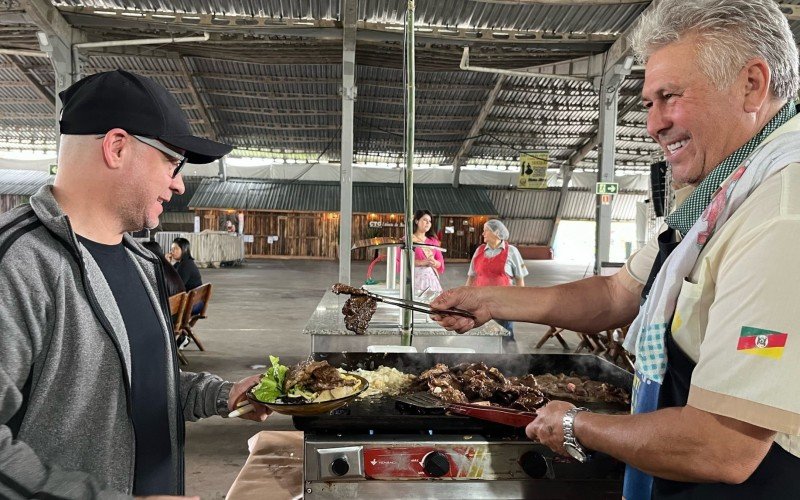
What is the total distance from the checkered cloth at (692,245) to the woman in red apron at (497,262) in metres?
5.75

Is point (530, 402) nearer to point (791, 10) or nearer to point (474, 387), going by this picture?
point (474, 387)

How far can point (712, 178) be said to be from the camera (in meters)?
1.46

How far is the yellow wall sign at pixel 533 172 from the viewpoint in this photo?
63.1ft

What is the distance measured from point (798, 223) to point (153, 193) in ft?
5.25

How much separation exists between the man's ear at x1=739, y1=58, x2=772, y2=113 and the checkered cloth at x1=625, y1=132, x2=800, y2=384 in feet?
0.38

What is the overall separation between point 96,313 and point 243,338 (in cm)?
835

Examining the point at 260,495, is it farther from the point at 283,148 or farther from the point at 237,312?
the point at 283,148

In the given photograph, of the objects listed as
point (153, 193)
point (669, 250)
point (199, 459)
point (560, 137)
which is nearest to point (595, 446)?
point (669, 250)

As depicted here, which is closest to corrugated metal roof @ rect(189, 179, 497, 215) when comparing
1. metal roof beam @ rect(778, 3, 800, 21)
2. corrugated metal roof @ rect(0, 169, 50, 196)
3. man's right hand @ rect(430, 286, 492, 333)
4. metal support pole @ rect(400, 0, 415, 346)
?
corrugated metal roof @ rect(0, 169, 50, 196)

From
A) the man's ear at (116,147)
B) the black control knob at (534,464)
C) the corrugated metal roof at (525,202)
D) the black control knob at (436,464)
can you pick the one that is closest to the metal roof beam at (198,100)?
the corrugated metal roof at (525,202)

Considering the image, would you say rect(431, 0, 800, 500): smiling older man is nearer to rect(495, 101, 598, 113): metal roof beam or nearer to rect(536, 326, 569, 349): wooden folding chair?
rect(536, 326, 569, 349): wooden folding chair

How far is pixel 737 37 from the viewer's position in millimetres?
1333

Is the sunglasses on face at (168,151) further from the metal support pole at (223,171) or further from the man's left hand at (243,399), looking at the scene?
the metal support pole at (223,171)

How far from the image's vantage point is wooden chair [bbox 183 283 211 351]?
7.60 metres
